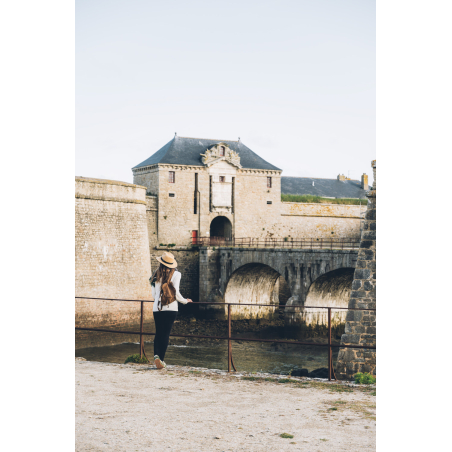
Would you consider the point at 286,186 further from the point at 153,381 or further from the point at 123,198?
the point at 153,381

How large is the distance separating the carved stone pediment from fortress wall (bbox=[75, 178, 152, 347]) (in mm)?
6484

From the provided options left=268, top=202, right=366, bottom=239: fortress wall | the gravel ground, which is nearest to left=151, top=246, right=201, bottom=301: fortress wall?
left=268, top=202, right=366, bottom=239: fortress wall

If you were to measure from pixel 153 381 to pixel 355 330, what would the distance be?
4.45 meters

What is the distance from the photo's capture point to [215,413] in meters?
4.13

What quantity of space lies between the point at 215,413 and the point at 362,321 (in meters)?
5.03

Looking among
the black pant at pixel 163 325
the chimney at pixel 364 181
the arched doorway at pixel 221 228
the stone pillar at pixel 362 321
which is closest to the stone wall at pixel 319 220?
the arched doorway at pixel 221 228

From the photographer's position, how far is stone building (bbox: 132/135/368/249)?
93.7ft

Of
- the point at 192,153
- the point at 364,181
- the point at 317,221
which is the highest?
the point at 192,153

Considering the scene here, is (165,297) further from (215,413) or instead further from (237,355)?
(237,355)

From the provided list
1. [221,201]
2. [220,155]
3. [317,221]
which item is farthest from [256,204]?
[317,221]

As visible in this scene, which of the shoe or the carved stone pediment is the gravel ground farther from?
the carved stone pediment
